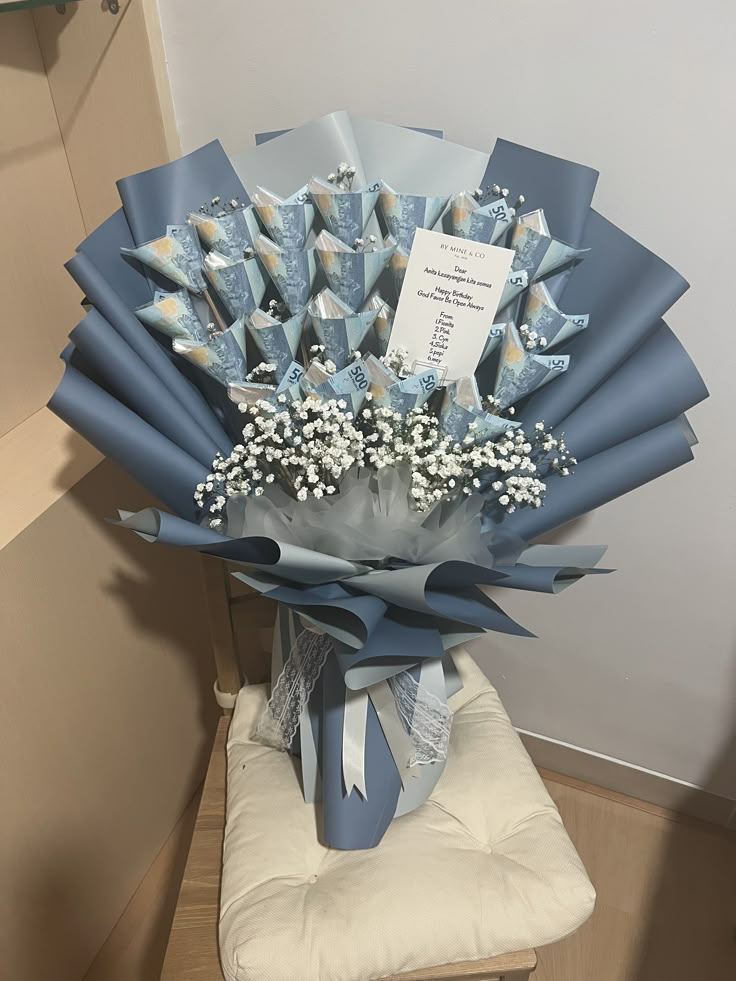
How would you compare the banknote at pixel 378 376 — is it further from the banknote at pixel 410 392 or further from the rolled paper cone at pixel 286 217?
the rolled paper cone at pixel 286 217

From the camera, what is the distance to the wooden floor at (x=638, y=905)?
1298 mm

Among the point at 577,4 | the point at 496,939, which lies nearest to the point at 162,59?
the point at 577,4

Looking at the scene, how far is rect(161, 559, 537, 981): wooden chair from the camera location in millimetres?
880

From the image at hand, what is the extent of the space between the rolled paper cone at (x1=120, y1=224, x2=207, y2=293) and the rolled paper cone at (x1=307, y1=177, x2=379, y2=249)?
0.49 ft

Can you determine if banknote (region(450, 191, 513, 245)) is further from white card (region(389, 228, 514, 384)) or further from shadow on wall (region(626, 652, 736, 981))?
shadow on wall (region(626, 652, 736, 981))

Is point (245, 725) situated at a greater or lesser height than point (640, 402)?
lesser

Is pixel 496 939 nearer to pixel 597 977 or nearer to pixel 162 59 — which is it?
pixel 597 977

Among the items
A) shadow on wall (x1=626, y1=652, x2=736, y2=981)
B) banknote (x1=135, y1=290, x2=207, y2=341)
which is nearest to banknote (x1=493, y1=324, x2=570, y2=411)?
banknote (x1=135, y1=290, x2=207, y2=341)

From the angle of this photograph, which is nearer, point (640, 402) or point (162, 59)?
point (640, 402)

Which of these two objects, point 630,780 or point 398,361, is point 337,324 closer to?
point 398,361

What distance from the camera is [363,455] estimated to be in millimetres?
792

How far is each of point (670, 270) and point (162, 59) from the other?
746 millimetres

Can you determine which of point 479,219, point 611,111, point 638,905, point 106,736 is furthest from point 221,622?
point 638,905

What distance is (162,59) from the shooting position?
1.03 metres
